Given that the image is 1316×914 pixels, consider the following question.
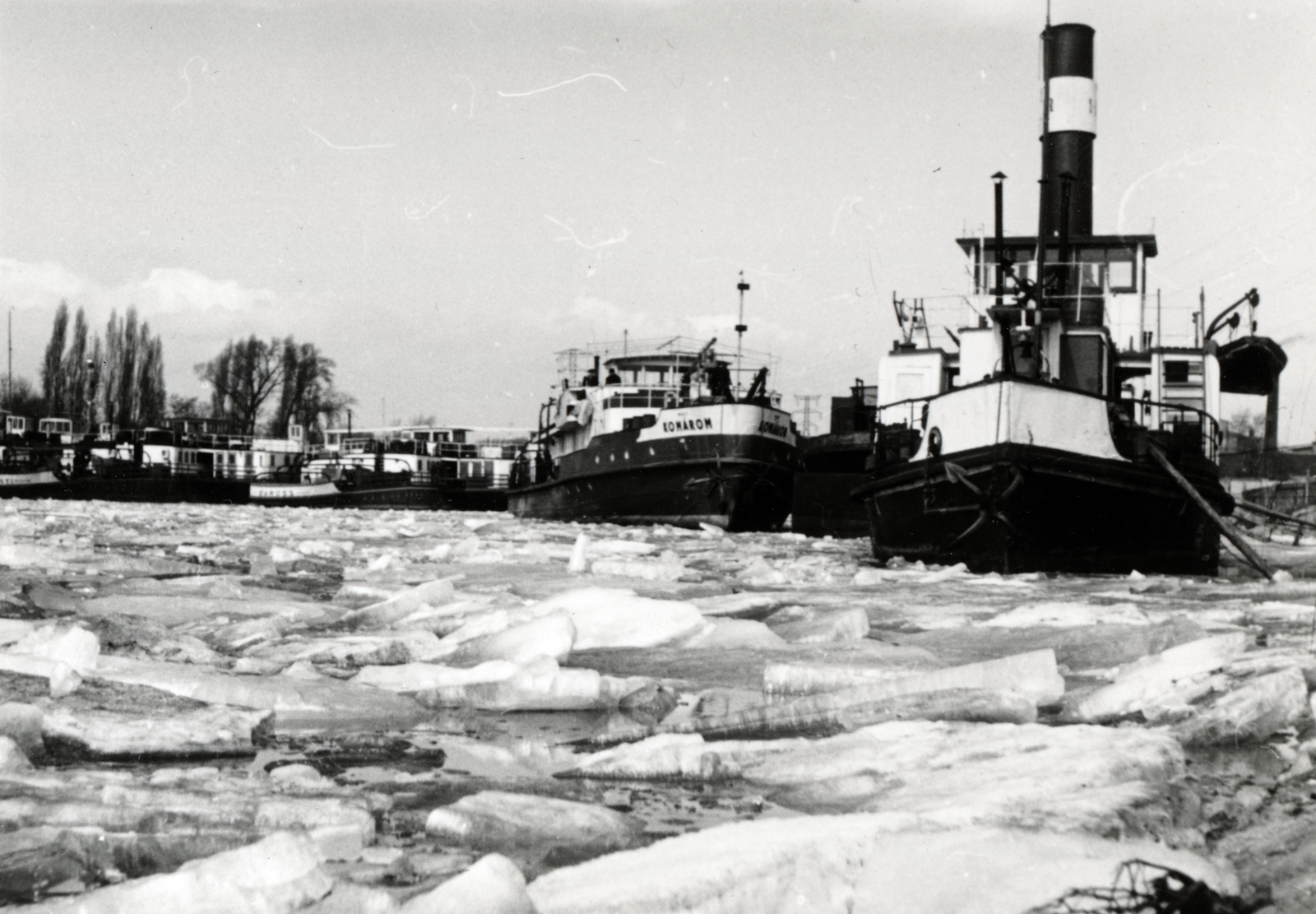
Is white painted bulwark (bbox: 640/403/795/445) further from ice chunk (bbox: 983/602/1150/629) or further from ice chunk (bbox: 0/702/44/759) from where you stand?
ice chunk (bbox: 0/702/44/759)

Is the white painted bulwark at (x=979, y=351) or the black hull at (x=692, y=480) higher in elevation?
the white painted bulwark at (x=979, y=351)

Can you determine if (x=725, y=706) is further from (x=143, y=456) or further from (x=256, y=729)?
(x=143, y=456)

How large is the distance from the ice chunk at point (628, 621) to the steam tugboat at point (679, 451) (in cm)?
1562

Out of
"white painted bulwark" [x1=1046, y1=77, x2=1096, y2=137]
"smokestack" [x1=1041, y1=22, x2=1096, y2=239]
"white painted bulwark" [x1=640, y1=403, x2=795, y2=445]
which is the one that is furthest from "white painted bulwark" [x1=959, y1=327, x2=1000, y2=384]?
"white painted bulwark" [x1=1046, y1=77, x2=1096, y2=137]

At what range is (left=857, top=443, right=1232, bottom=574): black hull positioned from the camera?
9.64 meters

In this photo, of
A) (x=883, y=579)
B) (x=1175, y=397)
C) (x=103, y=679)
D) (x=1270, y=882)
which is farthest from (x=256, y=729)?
(x=1175, y=397)

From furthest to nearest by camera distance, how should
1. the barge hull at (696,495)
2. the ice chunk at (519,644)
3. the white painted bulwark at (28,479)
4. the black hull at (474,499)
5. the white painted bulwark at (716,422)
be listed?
the white painted bulwark at (28,479)
the black hull at (474,499)
the white painted bulwark at (716,422)
the barge hull at (696,495)
the ice chunk at (519,644)

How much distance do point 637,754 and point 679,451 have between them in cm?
1835

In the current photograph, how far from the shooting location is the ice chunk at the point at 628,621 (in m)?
4.52

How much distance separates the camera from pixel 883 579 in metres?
8.18

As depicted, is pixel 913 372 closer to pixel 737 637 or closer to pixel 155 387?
pixel 737 637

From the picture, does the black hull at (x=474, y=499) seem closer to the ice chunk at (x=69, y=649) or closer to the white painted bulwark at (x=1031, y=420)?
the white painted bulwark at (x=1031, y=420)

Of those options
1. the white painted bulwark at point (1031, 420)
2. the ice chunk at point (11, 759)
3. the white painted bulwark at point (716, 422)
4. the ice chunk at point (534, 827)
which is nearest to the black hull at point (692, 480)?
the white painted bulwark at point (716, 422)

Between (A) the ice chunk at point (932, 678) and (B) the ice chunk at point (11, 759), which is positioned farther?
(A) the ice chunk at point (932, 678)
